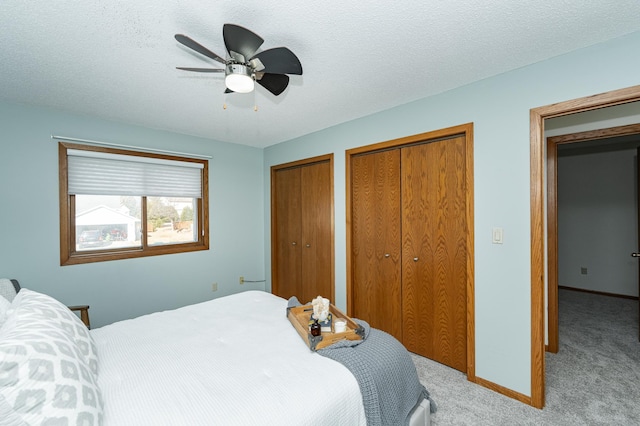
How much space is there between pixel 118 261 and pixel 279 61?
118 inches

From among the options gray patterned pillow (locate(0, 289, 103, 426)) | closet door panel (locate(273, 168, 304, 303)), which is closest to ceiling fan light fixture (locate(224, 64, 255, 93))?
gray patterned pillow (locate(0, 289, 103, 426))

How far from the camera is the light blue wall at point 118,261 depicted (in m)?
2.65

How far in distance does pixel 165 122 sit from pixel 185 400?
3.01 meters

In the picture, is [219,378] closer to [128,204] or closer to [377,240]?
[377,240]

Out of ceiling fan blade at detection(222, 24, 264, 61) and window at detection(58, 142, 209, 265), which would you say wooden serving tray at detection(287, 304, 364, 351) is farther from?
window at detection(58, 142, 209, 265)

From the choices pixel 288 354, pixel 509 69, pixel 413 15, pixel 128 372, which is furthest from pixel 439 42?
pixel 128 372

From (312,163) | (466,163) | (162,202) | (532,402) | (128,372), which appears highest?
(312,163)

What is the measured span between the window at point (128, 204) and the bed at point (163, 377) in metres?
1.76

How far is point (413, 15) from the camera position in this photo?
1507mm

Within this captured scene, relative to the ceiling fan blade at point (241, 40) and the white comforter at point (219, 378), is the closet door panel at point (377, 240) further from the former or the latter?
the ceiling fan blade at point (241, 40)

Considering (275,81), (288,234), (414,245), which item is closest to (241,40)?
(275,81)

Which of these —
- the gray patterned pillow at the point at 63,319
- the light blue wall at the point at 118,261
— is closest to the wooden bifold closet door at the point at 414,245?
the light blue wall at the point at 118,261

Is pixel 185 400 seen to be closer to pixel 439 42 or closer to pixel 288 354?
pixel 288 354

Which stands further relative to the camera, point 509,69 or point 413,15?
point 509,69
